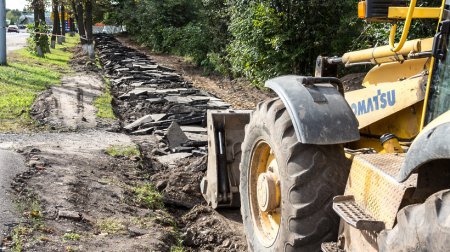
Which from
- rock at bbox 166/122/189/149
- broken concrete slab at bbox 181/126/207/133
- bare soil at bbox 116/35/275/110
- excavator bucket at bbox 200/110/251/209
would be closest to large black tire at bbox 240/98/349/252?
excavator bucket at bbox 200/110/251/209

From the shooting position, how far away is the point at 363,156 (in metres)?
4.02

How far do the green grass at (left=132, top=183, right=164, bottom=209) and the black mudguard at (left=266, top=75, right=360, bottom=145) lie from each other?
3202 millimetres

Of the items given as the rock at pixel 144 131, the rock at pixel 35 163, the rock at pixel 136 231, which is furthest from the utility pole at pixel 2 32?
the rock at pixel 136 231

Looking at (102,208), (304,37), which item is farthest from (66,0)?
(102,208)

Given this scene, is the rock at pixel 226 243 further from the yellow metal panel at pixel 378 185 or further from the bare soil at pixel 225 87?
the bare soil at pixel 225 87

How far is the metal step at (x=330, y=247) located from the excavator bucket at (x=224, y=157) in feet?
9.07

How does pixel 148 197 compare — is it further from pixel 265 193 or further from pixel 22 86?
pixel 22 86

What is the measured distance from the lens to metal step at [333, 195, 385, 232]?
3.45 m

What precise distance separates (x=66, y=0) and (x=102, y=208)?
27.6m

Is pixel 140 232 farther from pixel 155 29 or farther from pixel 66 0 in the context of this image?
pixel 155 29

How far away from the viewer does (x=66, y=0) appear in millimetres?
32156

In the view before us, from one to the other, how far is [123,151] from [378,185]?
6817 millimetres

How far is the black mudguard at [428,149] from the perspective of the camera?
2807mm

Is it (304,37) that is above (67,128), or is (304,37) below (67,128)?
above
